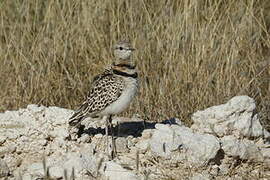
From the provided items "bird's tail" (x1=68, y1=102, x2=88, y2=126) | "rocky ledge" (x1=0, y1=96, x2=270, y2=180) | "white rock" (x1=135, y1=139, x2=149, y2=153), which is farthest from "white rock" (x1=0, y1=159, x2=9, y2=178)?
"white rock" (x1=135, y1=139, x2=149, y2=153)

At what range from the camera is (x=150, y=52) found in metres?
6.37

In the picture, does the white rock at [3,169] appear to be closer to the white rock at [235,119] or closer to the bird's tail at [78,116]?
the bird's tail at [78,116]

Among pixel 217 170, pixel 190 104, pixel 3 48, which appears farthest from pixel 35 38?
pixel 217 170

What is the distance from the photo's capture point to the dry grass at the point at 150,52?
6020 millimetres

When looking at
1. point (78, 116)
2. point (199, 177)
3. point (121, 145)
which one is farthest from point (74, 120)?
point (199, 177)

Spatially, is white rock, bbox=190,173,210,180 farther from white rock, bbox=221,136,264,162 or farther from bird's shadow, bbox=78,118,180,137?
bird's shadow, bbox=78,118,180,137

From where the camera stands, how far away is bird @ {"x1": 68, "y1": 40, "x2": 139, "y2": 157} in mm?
4887

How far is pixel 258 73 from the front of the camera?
244 inches

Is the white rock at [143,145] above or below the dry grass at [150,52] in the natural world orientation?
below

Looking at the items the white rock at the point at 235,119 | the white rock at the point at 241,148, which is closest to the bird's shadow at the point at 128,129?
the white rock at the point at 235,119

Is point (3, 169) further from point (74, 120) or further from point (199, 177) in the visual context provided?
point (199, 177)

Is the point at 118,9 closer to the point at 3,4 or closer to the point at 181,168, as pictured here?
the point at 3,4

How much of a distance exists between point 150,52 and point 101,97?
5.10 ft

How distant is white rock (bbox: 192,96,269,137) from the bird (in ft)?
2.14
